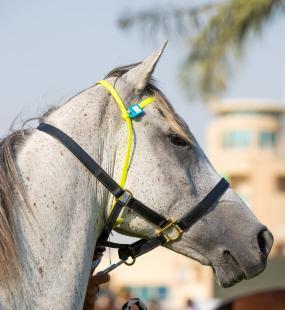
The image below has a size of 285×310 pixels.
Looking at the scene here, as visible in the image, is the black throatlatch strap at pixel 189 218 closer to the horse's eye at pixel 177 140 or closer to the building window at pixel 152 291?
the horse's eye at pixel 177 140

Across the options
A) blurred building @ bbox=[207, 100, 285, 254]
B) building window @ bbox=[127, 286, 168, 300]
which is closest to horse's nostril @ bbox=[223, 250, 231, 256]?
building window @ bbox=[127, 286, 168, 300]

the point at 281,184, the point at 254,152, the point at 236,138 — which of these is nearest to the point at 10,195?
the point at 281,184

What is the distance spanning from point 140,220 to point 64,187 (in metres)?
0.37

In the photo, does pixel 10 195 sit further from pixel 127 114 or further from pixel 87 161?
pixel 127 114

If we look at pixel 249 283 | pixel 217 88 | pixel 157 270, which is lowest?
pixel 157 270

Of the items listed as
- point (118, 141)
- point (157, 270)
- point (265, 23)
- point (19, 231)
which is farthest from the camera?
point (157, 270)

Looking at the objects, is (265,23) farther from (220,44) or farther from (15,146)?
(15,146)

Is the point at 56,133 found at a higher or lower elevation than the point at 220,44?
higher

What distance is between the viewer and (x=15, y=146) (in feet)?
11.8

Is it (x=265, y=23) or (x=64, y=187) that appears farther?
(x=265, y=23)

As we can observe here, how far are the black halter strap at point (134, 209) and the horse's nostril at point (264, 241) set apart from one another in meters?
0.25

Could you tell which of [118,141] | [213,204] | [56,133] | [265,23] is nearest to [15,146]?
[56,133]

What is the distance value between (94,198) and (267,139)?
6402cm

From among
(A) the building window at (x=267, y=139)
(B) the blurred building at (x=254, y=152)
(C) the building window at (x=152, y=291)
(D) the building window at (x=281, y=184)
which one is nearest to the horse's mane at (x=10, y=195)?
(C) the building window at (x=152, y=291)
